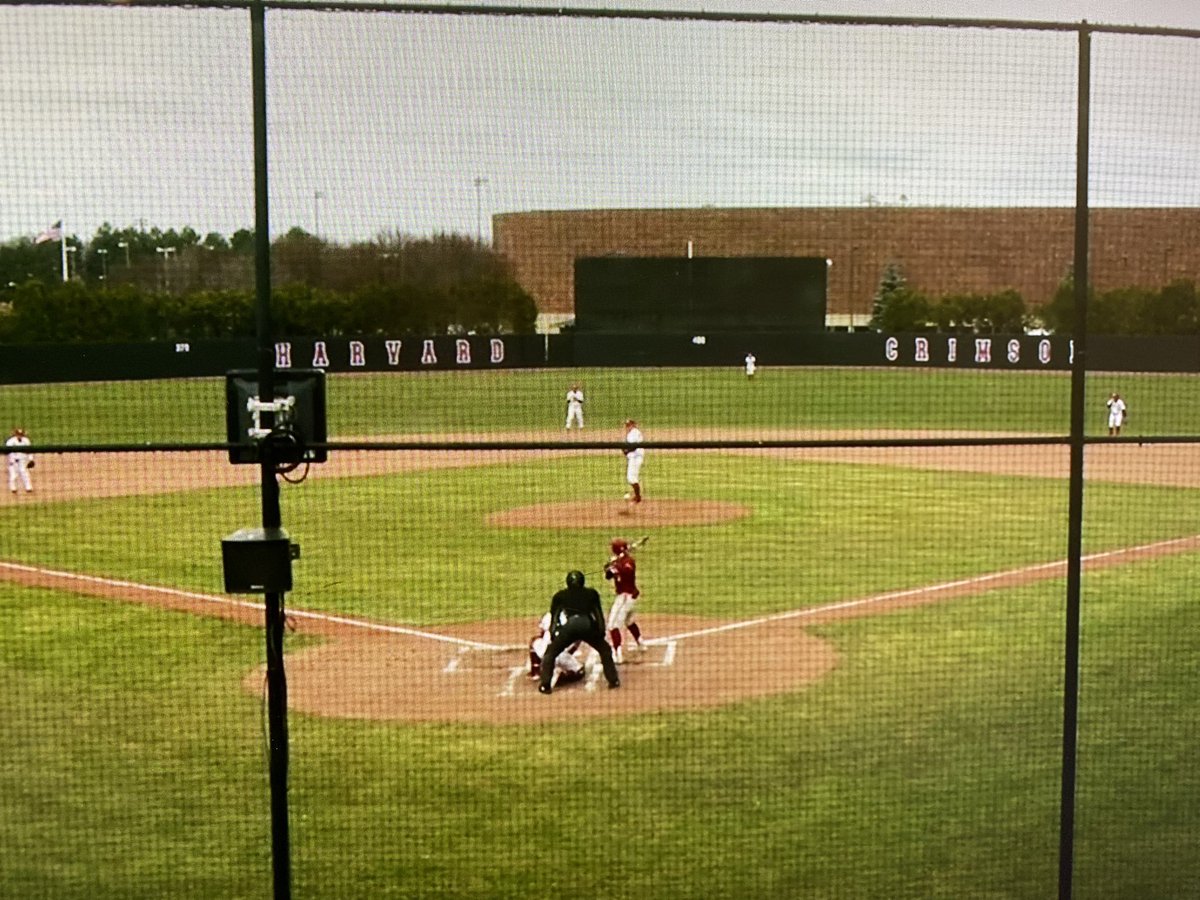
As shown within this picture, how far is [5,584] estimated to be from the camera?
15.4m

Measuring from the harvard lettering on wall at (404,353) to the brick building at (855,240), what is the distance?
0.46m

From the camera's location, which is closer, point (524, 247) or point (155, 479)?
point (524, 247)

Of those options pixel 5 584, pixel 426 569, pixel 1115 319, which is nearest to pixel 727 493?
pixel 426 569

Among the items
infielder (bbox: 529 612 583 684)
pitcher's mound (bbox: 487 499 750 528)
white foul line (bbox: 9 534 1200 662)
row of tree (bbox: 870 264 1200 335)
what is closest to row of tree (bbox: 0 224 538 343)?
row of tree (bbox: 870 264 1200 335)

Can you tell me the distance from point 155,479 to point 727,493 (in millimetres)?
12169

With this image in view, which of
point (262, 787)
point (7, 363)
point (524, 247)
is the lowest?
point (262, 787)

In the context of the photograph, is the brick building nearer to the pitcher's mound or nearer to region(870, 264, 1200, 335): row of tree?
region(870, 264, 1200, 335): row of tree

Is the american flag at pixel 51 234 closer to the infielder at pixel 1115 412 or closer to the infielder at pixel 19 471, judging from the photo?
the infielder at pixel 19 471

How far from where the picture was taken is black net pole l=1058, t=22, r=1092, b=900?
18.7 feet

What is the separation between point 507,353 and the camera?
7.12 metres

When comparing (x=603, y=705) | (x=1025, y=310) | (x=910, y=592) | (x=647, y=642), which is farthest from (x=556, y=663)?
(x=910, y=592)

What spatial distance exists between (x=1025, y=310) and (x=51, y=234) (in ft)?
17.5

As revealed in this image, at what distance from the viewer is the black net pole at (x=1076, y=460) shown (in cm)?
571

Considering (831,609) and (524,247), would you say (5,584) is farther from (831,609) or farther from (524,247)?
(524,247)
